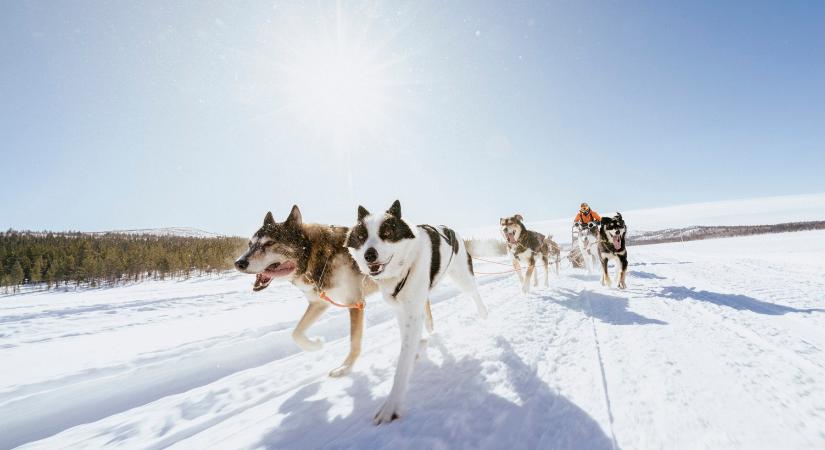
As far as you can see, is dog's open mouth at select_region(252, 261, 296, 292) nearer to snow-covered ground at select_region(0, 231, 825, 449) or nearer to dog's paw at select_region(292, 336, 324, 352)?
dog's paw at select_region(292, 336, 324, 352)

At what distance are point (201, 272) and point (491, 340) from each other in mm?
65774

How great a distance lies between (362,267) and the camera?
2.88 metres

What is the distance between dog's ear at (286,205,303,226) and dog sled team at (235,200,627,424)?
0.01m

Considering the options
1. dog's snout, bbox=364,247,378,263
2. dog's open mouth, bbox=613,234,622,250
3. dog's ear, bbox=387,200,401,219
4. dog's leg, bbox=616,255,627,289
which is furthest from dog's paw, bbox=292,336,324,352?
dog's open mouth, bbox=613,234,622,250

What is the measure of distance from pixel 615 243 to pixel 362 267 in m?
7.08

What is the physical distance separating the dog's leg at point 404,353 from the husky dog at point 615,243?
6.61 m

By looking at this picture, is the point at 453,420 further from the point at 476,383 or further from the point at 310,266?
the point at 310,266

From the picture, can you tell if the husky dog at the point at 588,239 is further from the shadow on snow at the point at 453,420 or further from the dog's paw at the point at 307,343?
the dog's paw at the point at 307,343

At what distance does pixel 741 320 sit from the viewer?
13.0 feet

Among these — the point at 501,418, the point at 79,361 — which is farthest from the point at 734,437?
the point at 79,361

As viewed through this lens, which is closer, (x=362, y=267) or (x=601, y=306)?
(x=362, y=267)

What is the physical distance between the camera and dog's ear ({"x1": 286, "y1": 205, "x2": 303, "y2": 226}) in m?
3.65

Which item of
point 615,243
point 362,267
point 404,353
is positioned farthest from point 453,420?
point 615,243

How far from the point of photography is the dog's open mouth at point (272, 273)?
11.2ft
